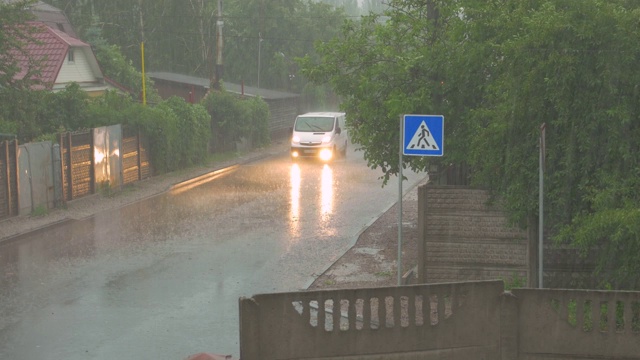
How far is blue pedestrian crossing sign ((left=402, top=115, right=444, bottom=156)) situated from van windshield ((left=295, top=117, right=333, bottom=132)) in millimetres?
24947

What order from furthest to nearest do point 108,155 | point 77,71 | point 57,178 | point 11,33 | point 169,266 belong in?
point 77,71, point 108,155, point 11,33, point 57,178, point 169,266

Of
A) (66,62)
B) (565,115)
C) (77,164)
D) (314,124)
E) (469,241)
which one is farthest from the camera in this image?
(66,62)

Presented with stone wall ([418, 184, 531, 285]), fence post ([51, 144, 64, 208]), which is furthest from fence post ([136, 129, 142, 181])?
stone wall ([418, 184, 531, 285])

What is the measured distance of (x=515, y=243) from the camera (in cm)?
1323

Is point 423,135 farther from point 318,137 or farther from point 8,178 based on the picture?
point 318,137

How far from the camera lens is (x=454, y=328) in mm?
9453

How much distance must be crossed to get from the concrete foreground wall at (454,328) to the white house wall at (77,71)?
31134 millimetres

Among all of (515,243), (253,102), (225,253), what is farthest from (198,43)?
(515,243)

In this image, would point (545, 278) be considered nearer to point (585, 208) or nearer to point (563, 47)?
point (585, 208)

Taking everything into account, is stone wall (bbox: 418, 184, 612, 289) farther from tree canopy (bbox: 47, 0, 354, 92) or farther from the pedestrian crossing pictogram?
tree canopy (bbox: 47, 0, 354, 92)

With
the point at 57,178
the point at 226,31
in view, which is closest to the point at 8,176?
the point at 57,178

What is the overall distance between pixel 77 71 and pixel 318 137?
36.6 ft

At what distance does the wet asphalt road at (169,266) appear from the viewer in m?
11.8

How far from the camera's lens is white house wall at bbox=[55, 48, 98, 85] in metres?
39.1
